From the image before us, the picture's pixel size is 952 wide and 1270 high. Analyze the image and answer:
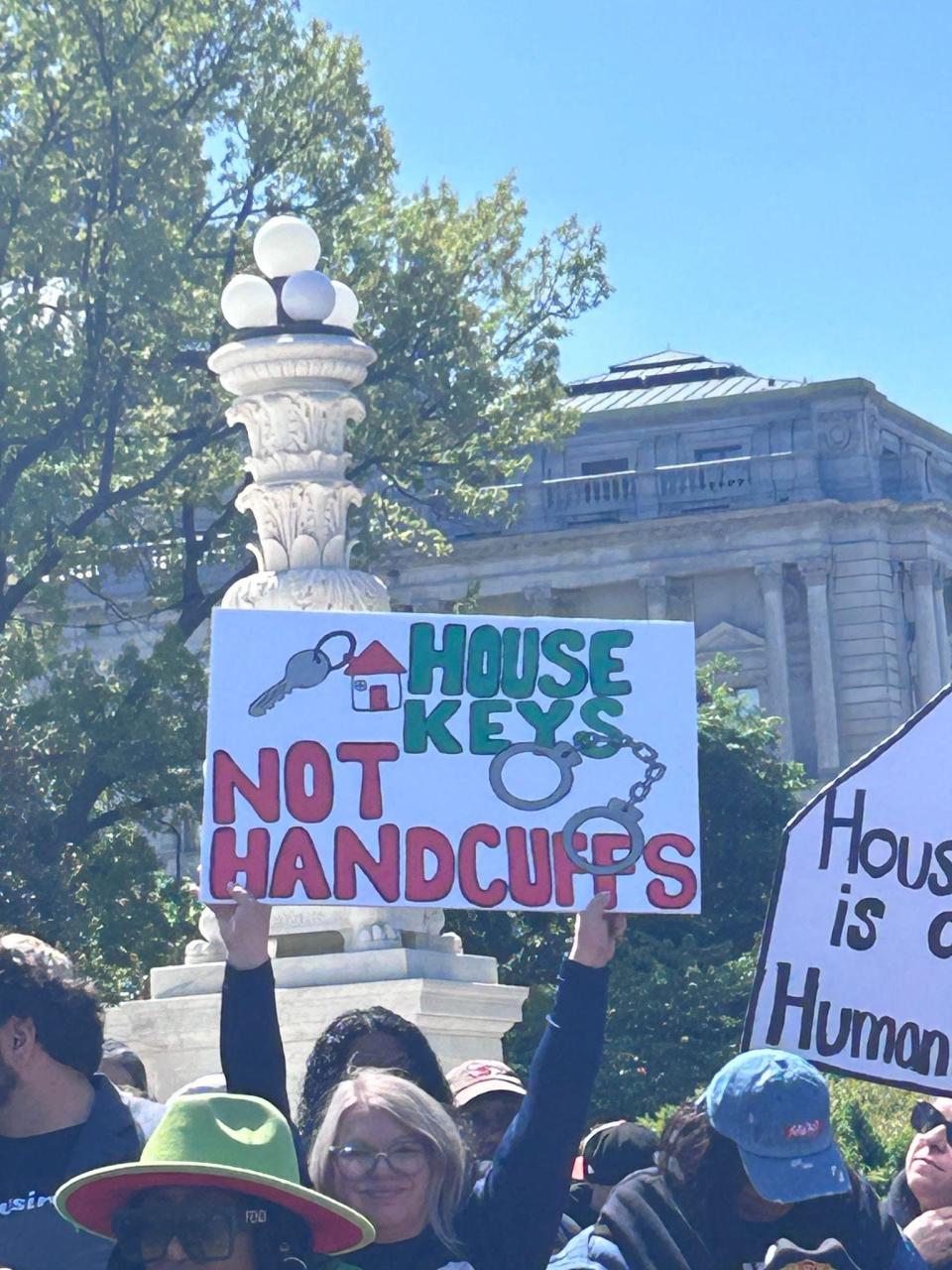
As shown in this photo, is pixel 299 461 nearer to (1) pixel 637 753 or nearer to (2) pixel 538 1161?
(1) pixel 637 753

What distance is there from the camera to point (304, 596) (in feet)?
38.2

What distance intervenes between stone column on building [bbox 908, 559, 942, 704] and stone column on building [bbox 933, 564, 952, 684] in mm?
154

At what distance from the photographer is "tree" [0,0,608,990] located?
2355 centimetres

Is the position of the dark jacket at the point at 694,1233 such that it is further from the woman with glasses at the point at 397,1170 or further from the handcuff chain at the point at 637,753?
the handcuff chain at the point at 637,753

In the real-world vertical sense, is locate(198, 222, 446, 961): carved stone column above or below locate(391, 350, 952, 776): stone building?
below

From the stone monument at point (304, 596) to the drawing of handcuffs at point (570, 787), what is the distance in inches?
198

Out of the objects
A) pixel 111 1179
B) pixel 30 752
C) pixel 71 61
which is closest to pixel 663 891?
pixel 111 1179

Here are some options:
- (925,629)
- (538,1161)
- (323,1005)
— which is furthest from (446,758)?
(925,629)

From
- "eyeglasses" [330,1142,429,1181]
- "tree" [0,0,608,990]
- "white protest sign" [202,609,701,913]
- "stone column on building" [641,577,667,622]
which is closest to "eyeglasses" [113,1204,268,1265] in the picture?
"eyeglasses" [330,1142,429,1181]

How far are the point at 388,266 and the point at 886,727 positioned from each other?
4523 centimetres

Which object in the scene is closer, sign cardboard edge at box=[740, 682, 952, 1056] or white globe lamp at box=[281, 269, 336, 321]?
sign cardboard edge at box=[740, 682, 952, 1056]

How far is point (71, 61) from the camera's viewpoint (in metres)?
24.2

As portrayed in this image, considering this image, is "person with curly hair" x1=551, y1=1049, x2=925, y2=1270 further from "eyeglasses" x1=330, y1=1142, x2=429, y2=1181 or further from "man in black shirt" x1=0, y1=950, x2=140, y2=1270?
"man in black shirt" x1=0, y1=950, x2=140, y2=1270

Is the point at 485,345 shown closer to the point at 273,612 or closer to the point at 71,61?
the point at 71,61
